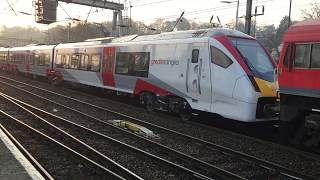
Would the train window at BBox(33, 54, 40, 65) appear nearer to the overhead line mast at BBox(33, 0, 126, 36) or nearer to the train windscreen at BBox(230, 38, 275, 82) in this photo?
the overhead line mast at BBox(33, 0, 126, 36)

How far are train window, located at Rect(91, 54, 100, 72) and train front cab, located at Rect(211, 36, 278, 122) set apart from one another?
9156mm

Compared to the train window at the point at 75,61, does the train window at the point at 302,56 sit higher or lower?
higher

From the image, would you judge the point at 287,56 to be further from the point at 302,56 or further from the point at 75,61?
the point at 75,61

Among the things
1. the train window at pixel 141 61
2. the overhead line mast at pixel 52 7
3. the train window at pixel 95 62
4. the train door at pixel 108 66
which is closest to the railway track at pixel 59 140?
the train door at pixel 108 66

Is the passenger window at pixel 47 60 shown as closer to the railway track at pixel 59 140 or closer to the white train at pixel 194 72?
the white train at pixel 194 72

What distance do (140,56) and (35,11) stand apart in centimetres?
2048

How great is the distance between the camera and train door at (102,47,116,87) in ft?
70.1

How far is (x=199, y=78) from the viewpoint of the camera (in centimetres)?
1541

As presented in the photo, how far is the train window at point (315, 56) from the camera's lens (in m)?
11.4

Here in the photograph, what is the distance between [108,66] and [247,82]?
9.31 metres

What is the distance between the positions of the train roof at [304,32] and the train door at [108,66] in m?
10.5

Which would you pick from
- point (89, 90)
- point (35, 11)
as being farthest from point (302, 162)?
point (35, 11)

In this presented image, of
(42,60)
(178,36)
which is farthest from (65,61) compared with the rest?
(178,36)

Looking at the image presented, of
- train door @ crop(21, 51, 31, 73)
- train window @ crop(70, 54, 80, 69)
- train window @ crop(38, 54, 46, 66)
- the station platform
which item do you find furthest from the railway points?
train door @ crop(21, 51, 31, 73)
